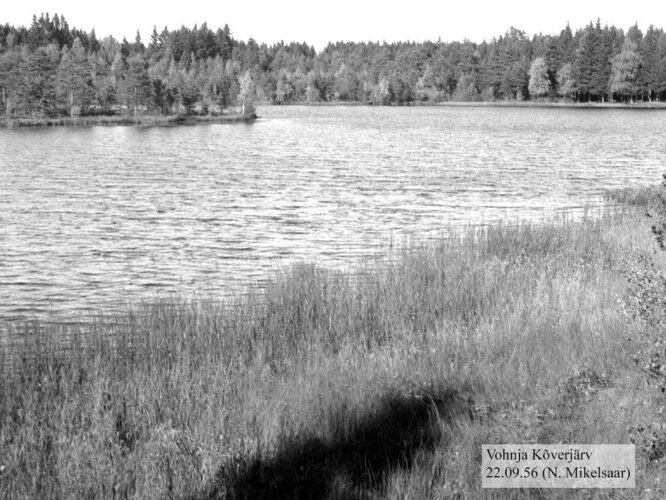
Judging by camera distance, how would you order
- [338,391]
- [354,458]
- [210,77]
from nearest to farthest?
[354,458] → [338,391] → [210,77]

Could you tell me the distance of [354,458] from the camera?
322 inches

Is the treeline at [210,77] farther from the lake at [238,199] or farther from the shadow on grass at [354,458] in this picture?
the shadow on grass at [354,458]

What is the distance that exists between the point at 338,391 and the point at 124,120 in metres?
104

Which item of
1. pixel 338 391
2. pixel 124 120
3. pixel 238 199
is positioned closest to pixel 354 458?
pixel 338 391

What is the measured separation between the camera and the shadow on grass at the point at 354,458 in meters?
7.54

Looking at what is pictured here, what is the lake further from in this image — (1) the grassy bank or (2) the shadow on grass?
(1) the grassy bank

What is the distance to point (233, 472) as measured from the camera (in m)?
7.77

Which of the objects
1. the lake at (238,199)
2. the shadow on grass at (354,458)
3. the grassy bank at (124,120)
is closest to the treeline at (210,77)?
the grassy bank at (124,120)

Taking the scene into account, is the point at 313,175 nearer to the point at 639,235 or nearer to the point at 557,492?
the point at 639,235

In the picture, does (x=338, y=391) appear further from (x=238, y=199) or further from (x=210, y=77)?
(x=210, y=77)

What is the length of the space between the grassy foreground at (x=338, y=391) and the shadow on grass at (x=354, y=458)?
21 mm

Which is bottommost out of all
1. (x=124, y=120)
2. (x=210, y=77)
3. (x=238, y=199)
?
(x=238, y=199)

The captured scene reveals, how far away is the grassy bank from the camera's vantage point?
96.4m

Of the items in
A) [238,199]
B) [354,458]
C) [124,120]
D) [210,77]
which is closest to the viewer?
[354,458]
